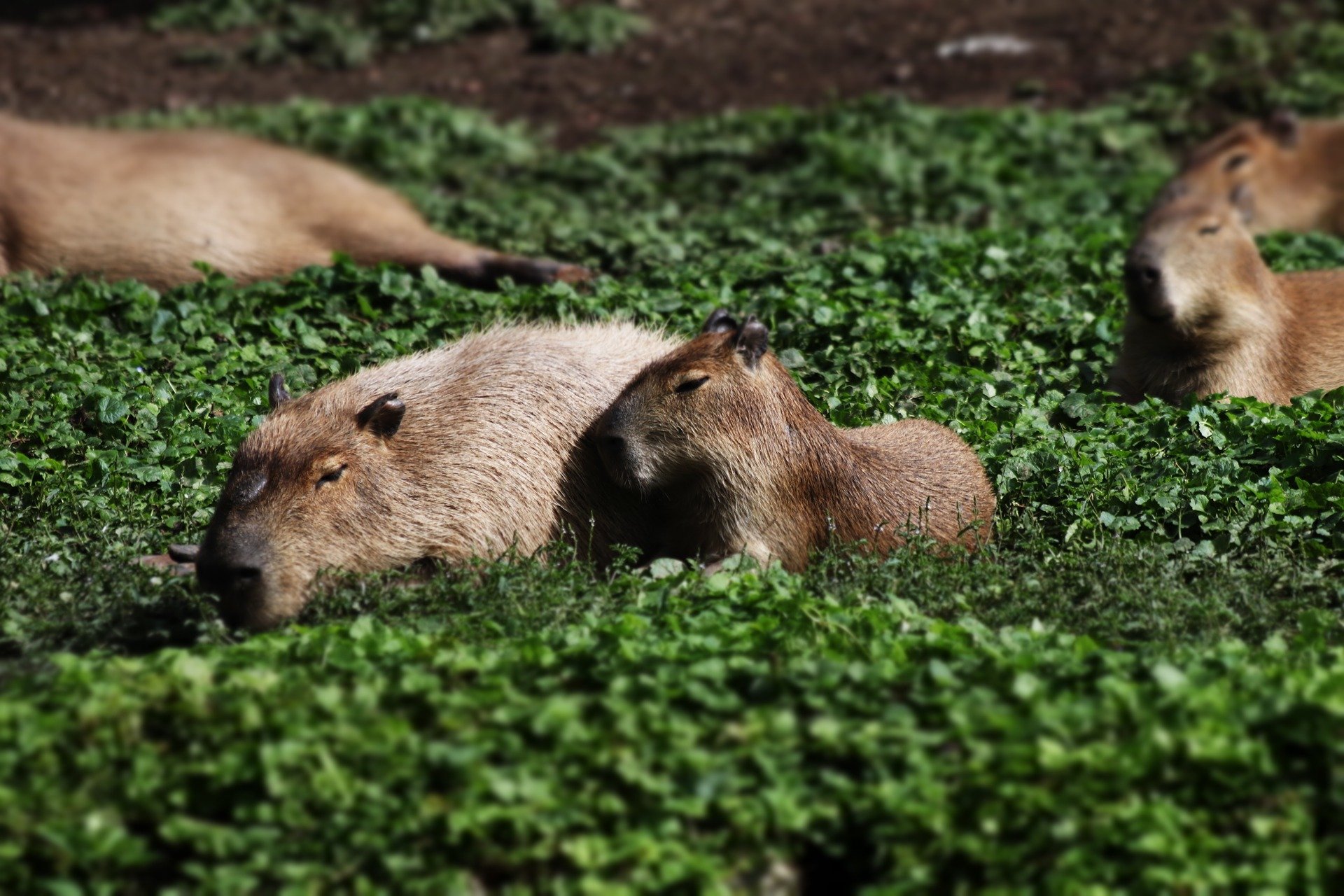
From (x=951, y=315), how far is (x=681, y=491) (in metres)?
2.26

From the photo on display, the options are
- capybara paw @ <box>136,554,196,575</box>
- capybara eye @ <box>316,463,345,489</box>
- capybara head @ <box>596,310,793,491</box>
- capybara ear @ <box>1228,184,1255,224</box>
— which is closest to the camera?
capybara eye @ <box>316,463,345,489</box>

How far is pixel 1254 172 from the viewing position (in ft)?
35.2

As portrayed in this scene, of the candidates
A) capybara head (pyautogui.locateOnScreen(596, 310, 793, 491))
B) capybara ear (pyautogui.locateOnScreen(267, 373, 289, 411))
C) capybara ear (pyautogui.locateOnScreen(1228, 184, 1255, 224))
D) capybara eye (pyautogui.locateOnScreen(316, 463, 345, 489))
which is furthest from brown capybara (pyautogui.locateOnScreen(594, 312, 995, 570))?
capybara ear (pyautogui.locateOnScreen(1228, 184, 1255, 224))

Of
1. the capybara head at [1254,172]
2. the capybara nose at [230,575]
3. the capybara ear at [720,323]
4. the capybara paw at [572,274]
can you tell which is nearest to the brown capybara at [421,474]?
the capybara nose at [230,575]

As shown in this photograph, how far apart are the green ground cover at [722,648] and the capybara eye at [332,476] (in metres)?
0.37

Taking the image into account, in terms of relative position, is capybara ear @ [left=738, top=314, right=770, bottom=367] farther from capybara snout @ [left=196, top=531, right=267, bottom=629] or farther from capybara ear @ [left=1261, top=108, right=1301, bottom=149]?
capybara ear @ [left=1261, top=108, right=1301, bottom=149]

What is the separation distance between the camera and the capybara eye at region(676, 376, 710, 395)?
532 centimetres

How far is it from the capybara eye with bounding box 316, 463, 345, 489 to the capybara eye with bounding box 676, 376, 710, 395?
1.14m

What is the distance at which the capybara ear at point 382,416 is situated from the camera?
17.0 ft

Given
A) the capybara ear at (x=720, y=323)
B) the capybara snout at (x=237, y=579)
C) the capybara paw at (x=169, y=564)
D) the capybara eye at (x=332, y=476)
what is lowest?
the capybara paw at (x=169, y=564)

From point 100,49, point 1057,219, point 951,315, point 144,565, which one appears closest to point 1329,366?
point 951,315

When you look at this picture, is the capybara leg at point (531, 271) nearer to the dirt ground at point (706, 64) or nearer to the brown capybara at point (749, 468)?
the brown capybara at point (749, 468)

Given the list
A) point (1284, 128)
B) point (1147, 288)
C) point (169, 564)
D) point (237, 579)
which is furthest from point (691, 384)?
point (1284, 128)

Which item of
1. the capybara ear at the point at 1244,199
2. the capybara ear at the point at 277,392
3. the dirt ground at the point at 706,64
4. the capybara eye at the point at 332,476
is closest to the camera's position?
the capybara eye at the point at 332,476
